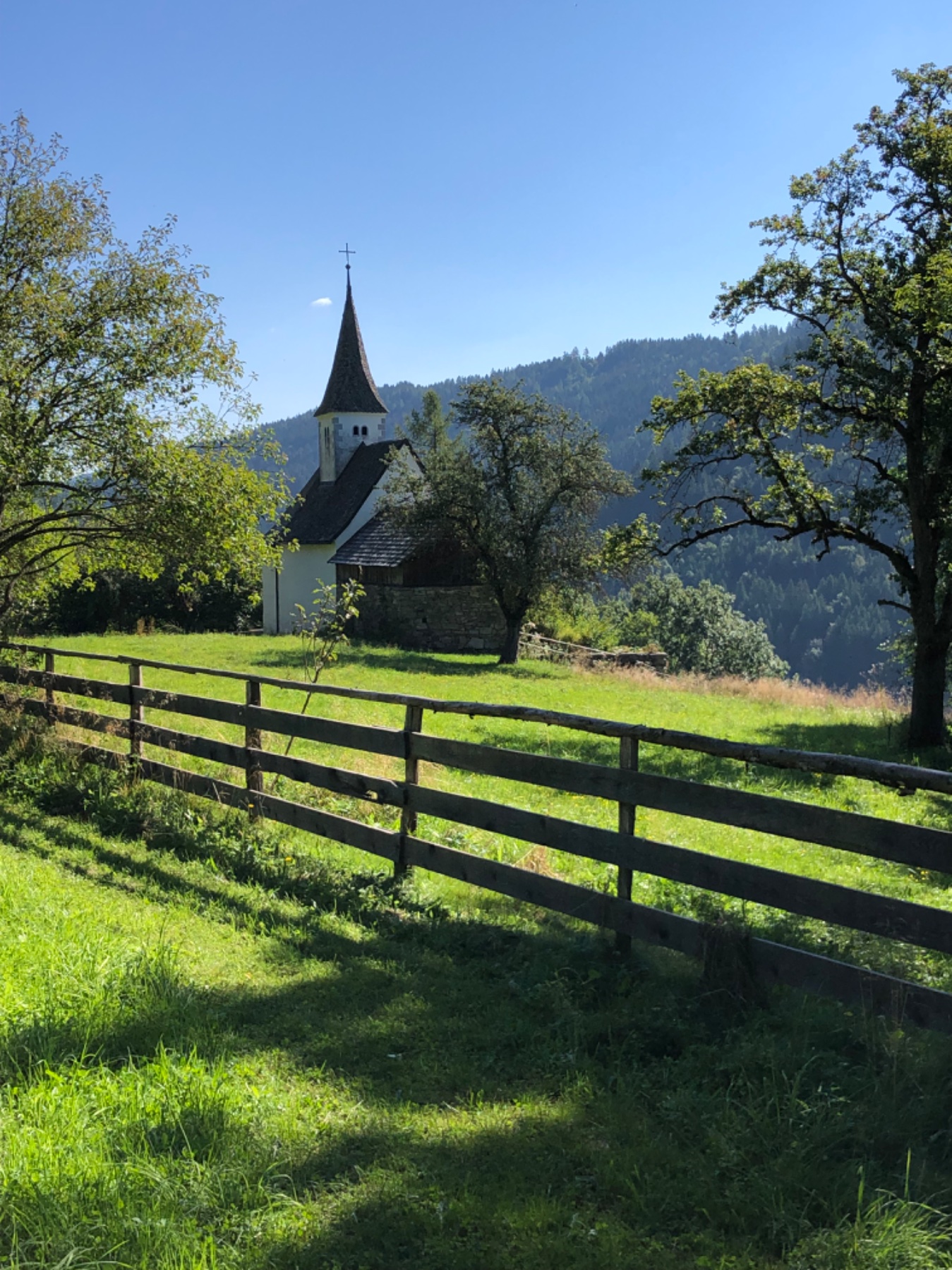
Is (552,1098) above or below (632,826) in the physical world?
below

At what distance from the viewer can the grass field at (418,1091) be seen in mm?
2693

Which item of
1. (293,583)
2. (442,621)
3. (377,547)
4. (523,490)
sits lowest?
(442,621)

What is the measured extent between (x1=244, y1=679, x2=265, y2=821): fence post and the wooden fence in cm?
2

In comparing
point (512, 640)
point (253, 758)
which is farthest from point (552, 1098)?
point (512, 640)

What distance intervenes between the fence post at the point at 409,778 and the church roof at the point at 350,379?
4037 cm

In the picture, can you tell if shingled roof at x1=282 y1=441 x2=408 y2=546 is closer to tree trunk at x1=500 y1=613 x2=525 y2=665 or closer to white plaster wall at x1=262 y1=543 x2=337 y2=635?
white plaster wall at x1=262 y1=543 x2=337 y2=635

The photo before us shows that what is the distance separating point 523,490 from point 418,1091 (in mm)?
26289

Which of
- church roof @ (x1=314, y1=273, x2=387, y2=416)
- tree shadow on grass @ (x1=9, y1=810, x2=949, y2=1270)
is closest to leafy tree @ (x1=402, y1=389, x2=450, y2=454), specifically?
church roof @ (x1=314, y1=273, x2=387, y2=416)

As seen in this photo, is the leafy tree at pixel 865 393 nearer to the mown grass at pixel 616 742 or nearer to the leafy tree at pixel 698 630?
the mown grass at pixel 616 742

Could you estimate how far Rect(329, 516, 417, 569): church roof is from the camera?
115 feet

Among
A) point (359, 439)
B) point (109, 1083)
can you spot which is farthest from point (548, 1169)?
point (359, 439)

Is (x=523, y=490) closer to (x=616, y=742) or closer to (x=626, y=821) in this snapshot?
(x=616, y=742)

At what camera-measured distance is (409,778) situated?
6.13m

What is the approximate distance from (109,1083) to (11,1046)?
574mm
